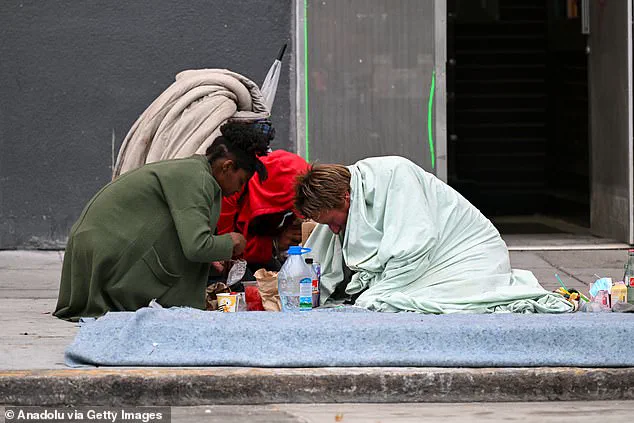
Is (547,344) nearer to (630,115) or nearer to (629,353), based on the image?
(629,353)

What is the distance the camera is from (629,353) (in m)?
5.45

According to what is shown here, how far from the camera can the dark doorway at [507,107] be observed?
1262cm

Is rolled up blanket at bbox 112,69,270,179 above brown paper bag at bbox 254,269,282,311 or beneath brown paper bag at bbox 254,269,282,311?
above

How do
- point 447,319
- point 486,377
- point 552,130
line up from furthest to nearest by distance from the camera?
point 552,130, point 447,319, point 486,377

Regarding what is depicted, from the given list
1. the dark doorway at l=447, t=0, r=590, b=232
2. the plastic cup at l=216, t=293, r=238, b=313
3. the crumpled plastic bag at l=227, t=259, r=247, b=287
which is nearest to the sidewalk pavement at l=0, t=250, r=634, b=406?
the plastic cup at l=216, t=293, r=238, b=313

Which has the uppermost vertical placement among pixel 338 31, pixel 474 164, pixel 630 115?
pixel 338 31

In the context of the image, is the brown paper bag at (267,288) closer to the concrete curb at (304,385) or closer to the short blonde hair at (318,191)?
the short blonde hair at (318,191)

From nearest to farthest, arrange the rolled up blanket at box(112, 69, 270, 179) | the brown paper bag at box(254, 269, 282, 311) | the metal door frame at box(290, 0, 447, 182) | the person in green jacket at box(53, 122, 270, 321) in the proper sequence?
the person in green jacket at box(53, 122, 270, 321) < the brown paper bag at box(254, 269, 282, 311) < the rolled up blanket at box(112, 69, 270, 179) < the metal door frame at box(290, 0, 447, 182)

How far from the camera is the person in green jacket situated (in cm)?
612

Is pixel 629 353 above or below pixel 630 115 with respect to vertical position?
below

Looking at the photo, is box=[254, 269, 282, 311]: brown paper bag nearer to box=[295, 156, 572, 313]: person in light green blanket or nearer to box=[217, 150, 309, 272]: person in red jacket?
box=[295, 156, 572, 313]: person in light green blanket

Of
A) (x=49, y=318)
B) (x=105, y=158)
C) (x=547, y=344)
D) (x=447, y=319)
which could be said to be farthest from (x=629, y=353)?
(x=105, y=158)

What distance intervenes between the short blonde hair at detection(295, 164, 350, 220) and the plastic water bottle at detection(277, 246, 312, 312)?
0.23 m

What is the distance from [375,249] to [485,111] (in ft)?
22.7
